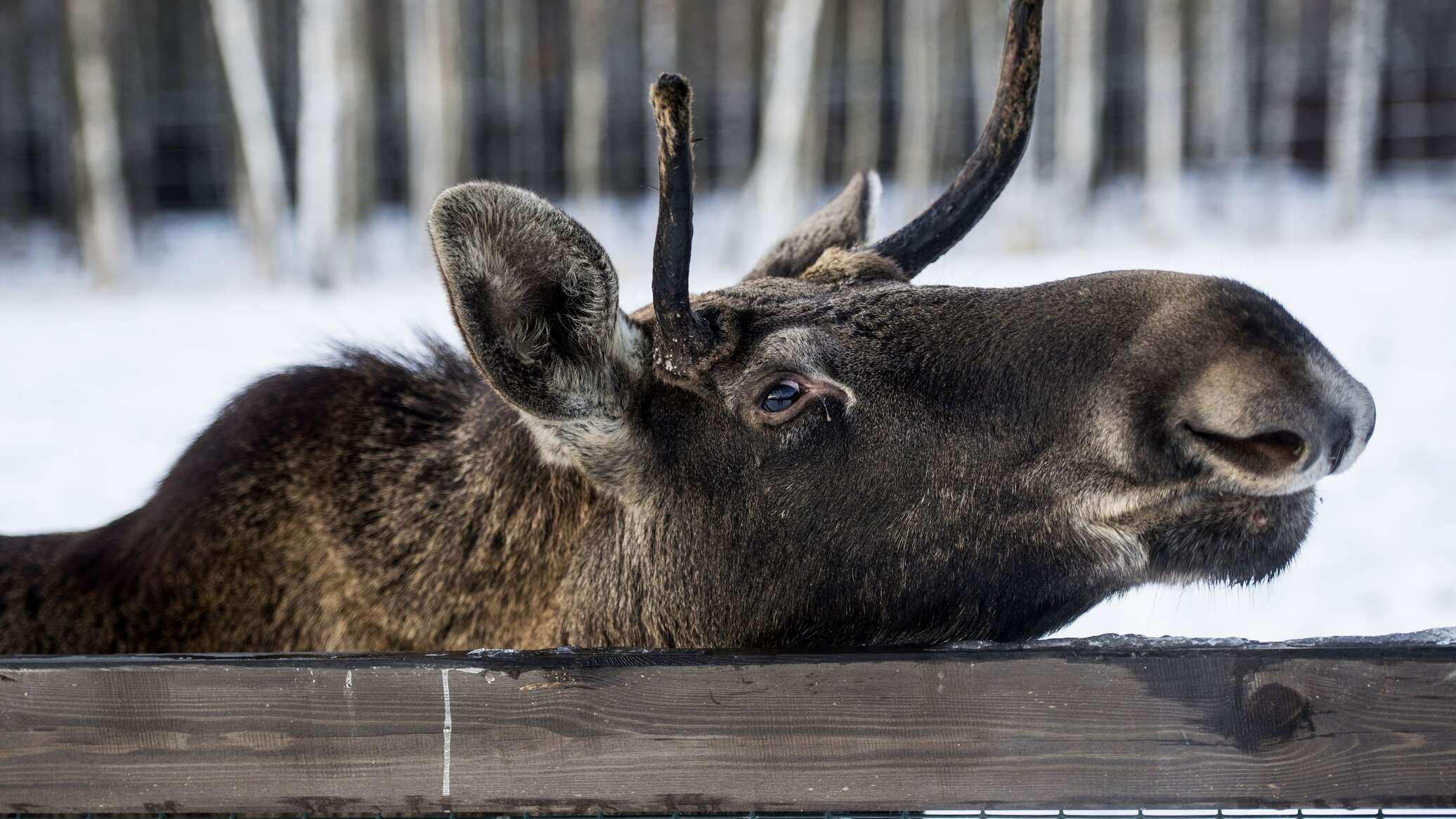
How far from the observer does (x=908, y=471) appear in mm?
2588

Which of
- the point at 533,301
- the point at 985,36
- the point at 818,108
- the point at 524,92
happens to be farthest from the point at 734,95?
the point at 533,301

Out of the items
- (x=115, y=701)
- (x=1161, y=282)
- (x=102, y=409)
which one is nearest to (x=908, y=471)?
(x=1161, y=282)

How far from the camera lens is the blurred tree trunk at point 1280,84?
23.2 meters

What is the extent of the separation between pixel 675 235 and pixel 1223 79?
21.8 m

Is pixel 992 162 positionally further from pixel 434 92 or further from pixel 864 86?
pixel 864 86

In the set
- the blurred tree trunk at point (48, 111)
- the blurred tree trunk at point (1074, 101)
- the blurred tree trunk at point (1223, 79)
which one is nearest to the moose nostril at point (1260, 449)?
the blurred tree trunk at point (1074, 101)

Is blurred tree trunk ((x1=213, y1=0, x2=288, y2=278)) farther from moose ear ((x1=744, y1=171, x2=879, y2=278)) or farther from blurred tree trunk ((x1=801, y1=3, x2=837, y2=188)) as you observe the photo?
moose ear ((x1=744, y1=171, x2=879, y2=278))

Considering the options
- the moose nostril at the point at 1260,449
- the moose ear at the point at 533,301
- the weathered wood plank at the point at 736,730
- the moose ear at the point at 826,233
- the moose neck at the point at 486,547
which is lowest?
the weathered wood plank at the point at 736,730

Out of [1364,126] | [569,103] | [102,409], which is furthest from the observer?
[569,103]

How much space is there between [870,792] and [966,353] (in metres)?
0.90

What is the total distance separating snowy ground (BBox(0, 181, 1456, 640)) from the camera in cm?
645

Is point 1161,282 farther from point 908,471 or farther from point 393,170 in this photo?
point 393,170

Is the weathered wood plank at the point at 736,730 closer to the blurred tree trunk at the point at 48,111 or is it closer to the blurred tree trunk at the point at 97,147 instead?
the blurred tree trunk at the point at 97,147

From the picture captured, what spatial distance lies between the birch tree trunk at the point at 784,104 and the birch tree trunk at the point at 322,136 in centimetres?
529
